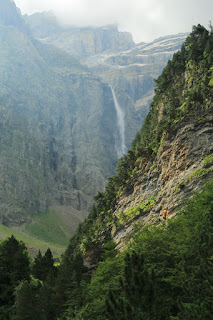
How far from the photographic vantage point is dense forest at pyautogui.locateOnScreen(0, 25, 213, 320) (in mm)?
16266

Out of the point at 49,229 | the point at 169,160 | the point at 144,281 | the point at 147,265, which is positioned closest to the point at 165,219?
the point at 169,160

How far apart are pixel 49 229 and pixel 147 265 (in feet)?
447

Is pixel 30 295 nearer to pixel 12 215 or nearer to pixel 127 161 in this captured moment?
pixel 127 161

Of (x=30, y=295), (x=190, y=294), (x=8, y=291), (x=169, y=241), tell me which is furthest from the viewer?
(x=8, y=291)

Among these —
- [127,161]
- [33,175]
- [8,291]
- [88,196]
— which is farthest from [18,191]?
[8,291]

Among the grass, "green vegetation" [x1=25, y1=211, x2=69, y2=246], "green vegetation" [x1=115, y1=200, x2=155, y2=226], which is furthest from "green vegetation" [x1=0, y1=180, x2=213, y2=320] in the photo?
"green vegetation" [x1=25, y1=211, x2=69, y2=246]

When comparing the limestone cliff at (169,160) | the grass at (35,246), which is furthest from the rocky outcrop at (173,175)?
the grass at (35,246)

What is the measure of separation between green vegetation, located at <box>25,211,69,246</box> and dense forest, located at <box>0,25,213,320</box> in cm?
7836

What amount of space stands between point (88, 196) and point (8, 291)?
526 ft

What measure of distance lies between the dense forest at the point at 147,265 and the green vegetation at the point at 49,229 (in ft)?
257

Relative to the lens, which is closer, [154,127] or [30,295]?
[30,295]

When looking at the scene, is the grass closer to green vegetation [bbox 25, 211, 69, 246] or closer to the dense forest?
green vegetation [bbox 25, 211, 69, 246]

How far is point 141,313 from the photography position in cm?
1513

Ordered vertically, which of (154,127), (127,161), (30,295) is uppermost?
(154,127)
